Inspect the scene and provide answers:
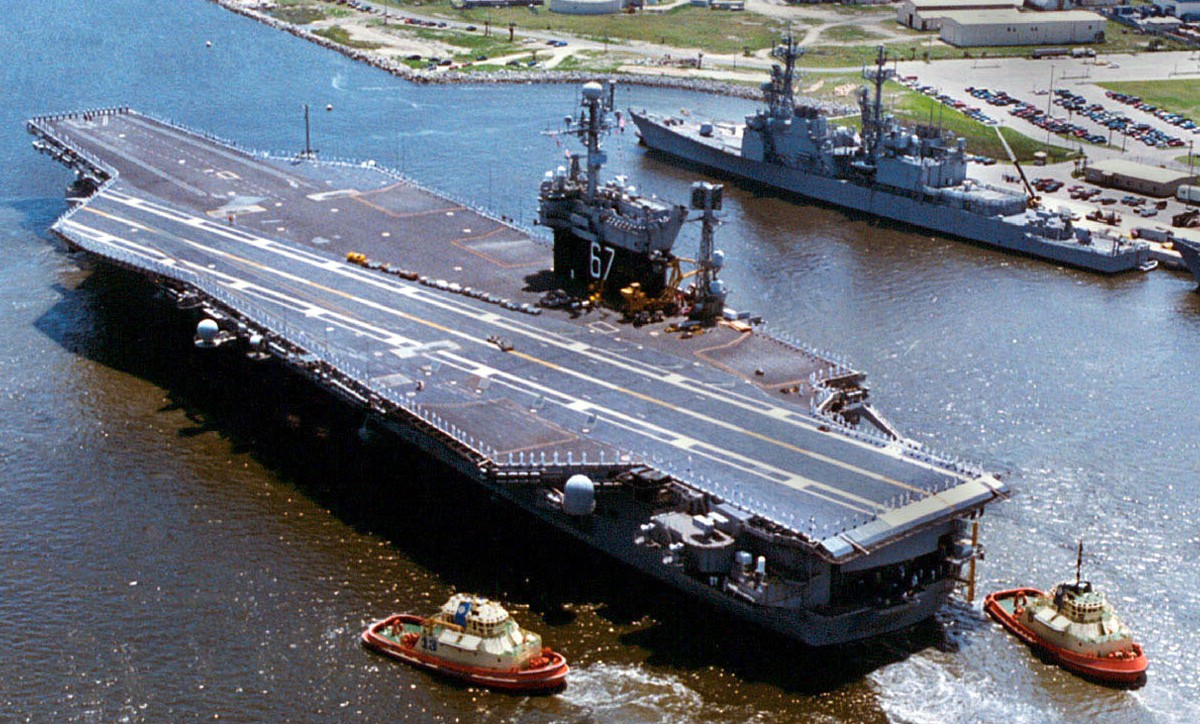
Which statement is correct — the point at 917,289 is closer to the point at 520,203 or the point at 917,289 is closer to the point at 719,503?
the point at 520,203

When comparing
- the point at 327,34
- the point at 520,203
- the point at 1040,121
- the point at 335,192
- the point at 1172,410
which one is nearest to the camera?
the point at 1172,410

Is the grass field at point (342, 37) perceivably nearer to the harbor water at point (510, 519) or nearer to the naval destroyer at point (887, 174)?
the naval destroyer at point (887, 174)

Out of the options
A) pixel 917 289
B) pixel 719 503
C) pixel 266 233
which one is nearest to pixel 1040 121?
pixel 917 289

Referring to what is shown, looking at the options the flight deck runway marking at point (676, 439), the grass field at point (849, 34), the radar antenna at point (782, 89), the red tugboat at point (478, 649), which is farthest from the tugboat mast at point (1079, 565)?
the grass field at point (849, 34)

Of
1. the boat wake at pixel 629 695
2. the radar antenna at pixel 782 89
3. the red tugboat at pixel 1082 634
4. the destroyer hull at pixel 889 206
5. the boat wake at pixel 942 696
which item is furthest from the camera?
the radar antenna at pixel 782 89

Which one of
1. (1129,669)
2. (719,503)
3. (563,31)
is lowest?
(1129,669)

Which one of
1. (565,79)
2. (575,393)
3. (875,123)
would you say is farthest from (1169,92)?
(575,393)
